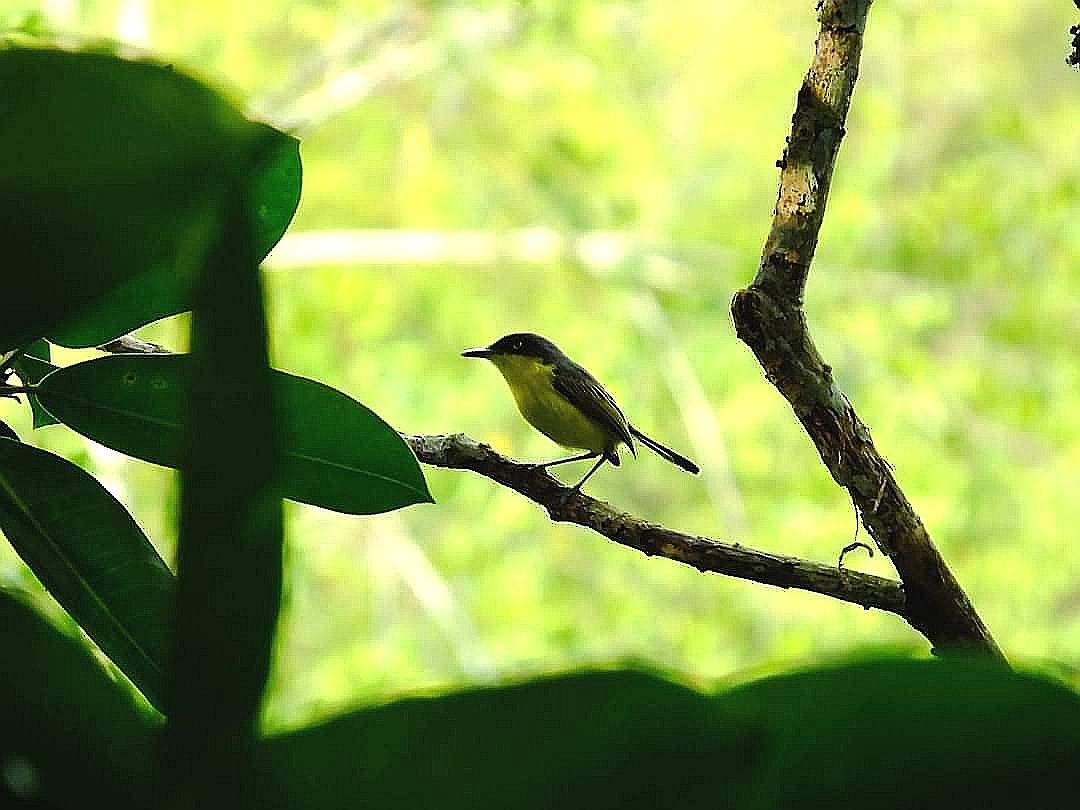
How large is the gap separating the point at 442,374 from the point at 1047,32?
2.24 metres

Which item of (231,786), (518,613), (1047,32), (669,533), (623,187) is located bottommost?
(231,786)

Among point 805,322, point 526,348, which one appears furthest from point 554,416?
point 805,322

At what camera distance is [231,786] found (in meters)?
0.10

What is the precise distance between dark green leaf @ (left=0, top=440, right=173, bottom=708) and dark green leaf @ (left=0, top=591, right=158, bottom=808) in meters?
0.15

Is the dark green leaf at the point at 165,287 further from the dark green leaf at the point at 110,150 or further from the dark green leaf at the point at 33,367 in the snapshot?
the dark green leaf at the point at 110,150

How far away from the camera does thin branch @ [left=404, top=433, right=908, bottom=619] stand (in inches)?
19.1

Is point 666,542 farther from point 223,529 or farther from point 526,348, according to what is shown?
point 526,348

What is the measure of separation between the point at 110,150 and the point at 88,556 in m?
0.17

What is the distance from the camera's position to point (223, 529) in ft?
0.34

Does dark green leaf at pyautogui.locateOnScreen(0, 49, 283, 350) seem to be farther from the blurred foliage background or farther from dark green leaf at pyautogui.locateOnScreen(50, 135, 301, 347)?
the blurred foliage background

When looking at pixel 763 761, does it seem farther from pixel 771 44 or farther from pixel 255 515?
pixel 771 44

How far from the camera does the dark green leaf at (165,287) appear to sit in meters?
0.31

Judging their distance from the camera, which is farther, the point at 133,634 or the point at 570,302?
the point at 570,302

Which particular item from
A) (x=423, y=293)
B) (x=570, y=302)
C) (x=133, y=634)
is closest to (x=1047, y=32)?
(x=570, y=302)
